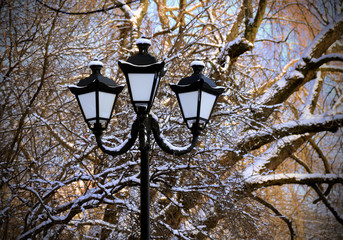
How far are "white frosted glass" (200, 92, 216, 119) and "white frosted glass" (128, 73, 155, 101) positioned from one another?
1.50ft

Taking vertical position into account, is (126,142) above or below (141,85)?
below

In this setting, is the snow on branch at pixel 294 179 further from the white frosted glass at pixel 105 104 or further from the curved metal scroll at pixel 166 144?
the white frosted glass at pixel 105 104

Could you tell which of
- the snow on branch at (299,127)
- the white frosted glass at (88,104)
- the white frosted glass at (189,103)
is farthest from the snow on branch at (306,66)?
the white frosted glass at (88,104)

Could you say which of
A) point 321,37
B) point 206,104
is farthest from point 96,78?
point 321,37

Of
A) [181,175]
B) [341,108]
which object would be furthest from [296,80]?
[181,175]

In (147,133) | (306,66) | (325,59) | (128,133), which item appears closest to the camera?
(147,133)

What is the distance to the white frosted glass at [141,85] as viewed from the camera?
3.21m

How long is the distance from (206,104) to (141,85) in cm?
58

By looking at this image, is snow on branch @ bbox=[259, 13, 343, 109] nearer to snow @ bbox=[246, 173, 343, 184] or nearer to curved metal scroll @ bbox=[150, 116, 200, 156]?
snow @ bbox=[246, 173, 343, 184]

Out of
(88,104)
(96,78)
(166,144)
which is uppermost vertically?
(96,78)

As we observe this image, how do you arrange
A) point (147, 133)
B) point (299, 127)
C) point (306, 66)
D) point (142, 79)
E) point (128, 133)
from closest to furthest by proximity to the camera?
point (142, 79), point (147, 133), point (128, 133), point (299, 127), point (306, 66)

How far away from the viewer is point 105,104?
11.6ft

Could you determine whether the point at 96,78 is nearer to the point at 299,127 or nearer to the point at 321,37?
the point at 299,127

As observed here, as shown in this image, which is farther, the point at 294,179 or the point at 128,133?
the point at 294,179
